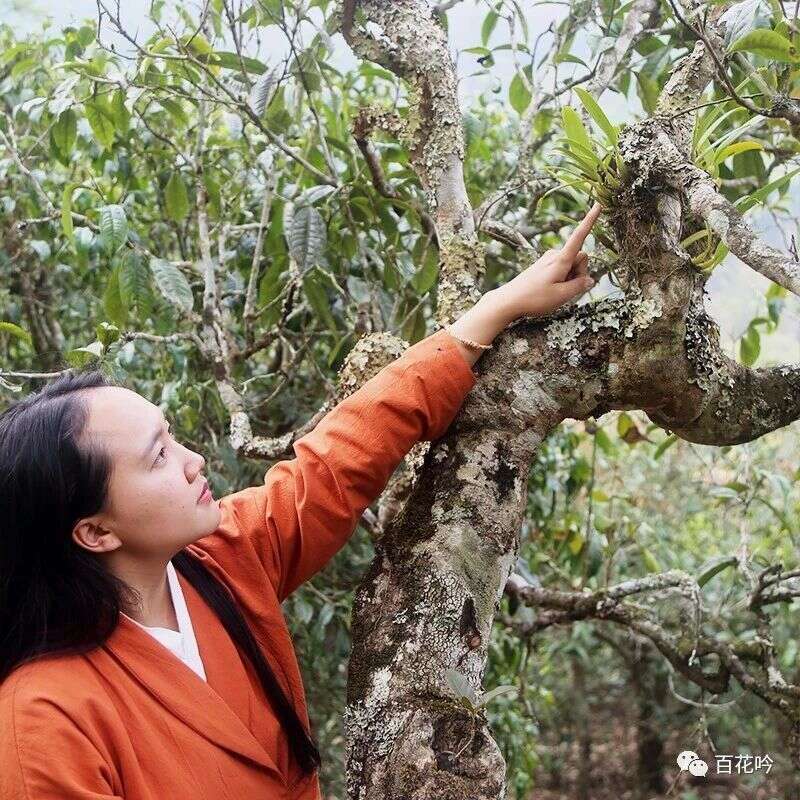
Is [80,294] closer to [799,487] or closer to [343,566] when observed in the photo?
[343,566]

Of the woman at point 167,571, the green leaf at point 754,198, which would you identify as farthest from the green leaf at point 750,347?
the woman at point 167,571

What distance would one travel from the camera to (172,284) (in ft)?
4.66

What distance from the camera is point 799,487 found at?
8.76ft

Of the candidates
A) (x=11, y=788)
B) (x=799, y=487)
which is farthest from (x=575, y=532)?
(x=11, y=788)

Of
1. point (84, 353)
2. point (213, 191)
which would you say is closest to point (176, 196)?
point (213, 191)

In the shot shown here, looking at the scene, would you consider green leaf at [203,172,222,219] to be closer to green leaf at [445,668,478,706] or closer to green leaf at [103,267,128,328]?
green leaf at [103,267,128,328]

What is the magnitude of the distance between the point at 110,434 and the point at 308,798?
0.45 metres

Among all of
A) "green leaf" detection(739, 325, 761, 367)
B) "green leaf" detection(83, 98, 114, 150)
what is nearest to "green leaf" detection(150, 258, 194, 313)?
"green leaf" detection(83, 98, 114, 150)

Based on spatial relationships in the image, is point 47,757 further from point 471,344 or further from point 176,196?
point 176,196

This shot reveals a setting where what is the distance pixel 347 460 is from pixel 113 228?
613 millimetres

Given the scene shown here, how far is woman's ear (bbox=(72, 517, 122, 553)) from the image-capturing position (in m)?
0.92

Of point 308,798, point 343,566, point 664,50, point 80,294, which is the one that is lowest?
point 308,798

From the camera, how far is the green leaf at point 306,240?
4.58 feet

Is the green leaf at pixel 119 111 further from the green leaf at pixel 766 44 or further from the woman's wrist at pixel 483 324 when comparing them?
the green leaf at pixel 766 44
